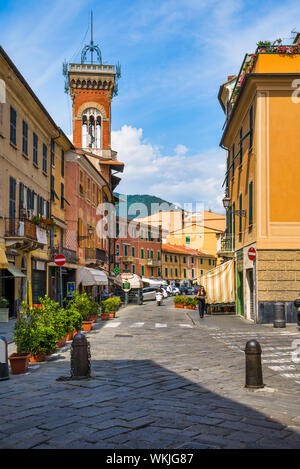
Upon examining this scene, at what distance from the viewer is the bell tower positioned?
173 feet

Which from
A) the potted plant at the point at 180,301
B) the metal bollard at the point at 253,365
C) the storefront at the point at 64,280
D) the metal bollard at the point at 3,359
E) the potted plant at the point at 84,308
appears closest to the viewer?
the metal bollard at the point at 253,365

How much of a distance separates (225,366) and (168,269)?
69.4m

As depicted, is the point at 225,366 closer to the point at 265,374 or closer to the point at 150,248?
the point at 265,374

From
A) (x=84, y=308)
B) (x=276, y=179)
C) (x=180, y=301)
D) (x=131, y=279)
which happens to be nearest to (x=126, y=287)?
(x=131, y=279)

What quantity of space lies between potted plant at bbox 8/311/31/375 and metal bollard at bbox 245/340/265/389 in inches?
158

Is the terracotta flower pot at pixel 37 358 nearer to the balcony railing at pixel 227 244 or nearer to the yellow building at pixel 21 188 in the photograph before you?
the yellow building at pixel 21 188

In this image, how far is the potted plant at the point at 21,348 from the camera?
9000mm

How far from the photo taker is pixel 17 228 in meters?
20.8

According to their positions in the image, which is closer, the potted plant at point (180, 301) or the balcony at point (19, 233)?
the balcony at point (19, 233)

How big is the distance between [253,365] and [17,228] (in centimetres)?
1534

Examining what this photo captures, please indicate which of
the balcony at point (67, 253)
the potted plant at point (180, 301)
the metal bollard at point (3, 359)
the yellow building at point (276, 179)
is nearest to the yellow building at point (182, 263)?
the potted plant at point (180, 301)

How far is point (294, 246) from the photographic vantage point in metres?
19.3

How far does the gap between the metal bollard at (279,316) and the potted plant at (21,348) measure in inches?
396
